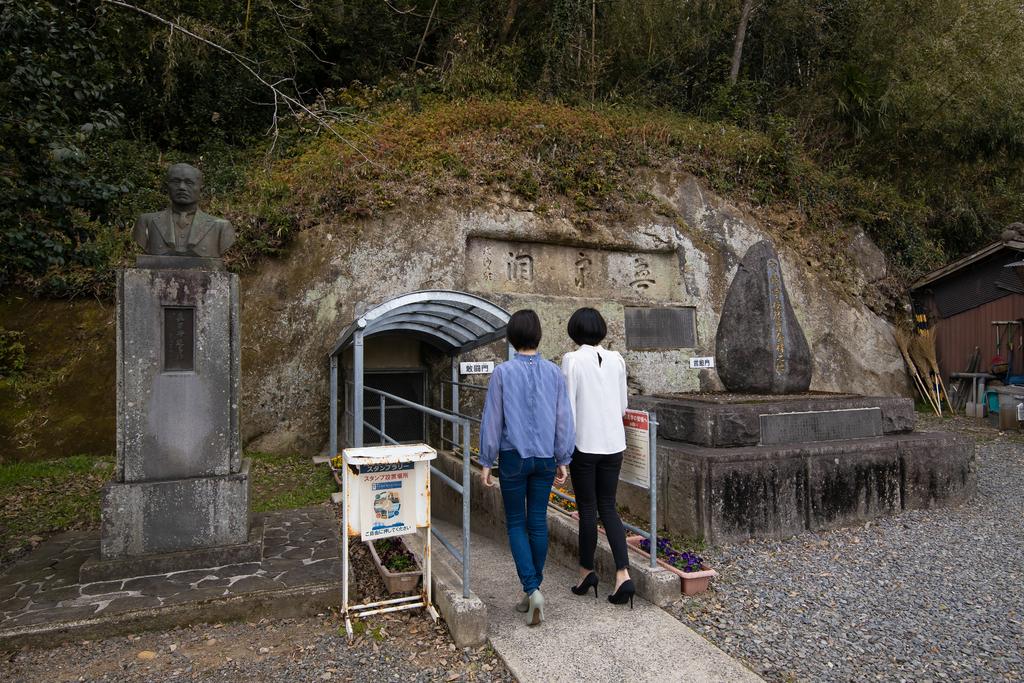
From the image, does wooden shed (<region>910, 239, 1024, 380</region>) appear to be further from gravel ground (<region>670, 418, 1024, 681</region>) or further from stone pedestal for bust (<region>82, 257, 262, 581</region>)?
stone pedestal for bust (<region>82, 257, 262, 581</region>)

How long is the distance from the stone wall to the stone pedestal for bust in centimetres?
475

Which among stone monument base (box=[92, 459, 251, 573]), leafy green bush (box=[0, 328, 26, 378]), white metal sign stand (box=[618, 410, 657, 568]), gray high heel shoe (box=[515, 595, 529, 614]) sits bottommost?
gray high heel shoe (box=[515, 595, 529, 614])

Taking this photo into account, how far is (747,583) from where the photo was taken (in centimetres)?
434

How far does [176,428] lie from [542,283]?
7.52 metres

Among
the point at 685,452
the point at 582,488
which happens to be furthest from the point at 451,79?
the point at 582,488

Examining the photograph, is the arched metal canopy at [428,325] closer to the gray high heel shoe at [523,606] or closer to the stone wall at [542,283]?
the stone wall at [542,283]

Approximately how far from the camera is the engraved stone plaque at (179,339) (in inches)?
177

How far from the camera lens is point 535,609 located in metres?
3.66

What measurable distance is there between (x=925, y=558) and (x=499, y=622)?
11.3 feet

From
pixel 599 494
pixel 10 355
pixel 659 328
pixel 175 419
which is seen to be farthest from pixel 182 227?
pixel 659 328

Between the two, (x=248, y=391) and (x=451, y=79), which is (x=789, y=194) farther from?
(x=248, y=391)

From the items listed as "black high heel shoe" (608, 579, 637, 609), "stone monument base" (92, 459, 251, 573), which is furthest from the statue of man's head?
"black high heel shoe" (608, 579, 637, 609)

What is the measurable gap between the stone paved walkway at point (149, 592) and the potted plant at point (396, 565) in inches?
11.8

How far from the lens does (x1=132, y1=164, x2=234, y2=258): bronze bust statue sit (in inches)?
184
